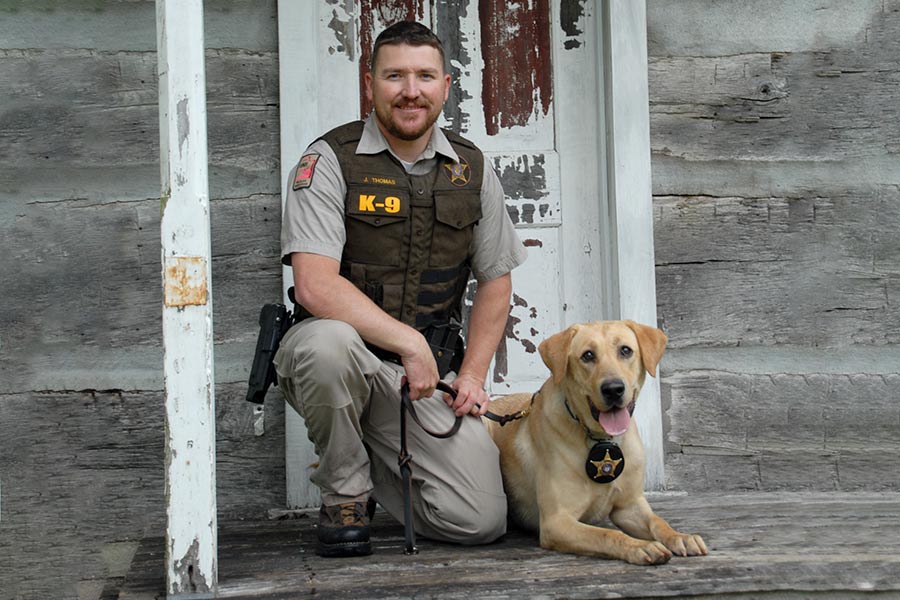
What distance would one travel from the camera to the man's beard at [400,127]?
11.0ft

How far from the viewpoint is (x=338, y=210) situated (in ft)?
10.8

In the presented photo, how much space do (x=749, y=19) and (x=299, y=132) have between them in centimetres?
187

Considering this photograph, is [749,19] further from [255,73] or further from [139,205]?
[139,205]

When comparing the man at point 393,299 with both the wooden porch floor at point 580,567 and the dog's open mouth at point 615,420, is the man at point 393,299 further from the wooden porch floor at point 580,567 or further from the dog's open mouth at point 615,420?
the dog's open mouth at point 615,420

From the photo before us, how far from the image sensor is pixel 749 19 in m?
4.17

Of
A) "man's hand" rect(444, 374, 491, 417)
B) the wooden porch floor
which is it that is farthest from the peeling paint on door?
the wooden porch floor

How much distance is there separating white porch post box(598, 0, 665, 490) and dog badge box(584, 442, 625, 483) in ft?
2.96

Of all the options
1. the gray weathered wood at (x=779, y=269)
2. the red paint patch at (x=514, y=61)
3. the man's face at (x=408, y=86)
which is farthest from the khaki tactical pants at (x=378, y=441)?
the red paint patch at (x=514, y=61)

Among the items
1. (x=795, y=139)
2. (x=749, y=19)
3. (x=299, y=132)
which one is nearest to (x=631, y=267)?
(x=795, y=139)

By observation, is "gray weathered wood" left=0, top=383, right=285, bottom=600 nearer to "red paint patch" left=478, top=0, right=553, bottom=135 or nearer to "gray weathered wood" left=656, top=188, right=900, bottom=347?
"red paint patch" left=478, top=0, right=553, bottom=135

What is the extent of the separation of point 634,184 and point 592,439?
1.26 m

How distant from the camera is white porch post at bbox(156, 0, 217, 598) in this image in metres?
2.59

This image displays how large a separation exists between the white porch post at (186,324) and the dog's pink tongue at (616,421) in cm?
117

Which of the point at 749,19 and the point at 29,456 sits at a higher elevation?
the point at 749,19
